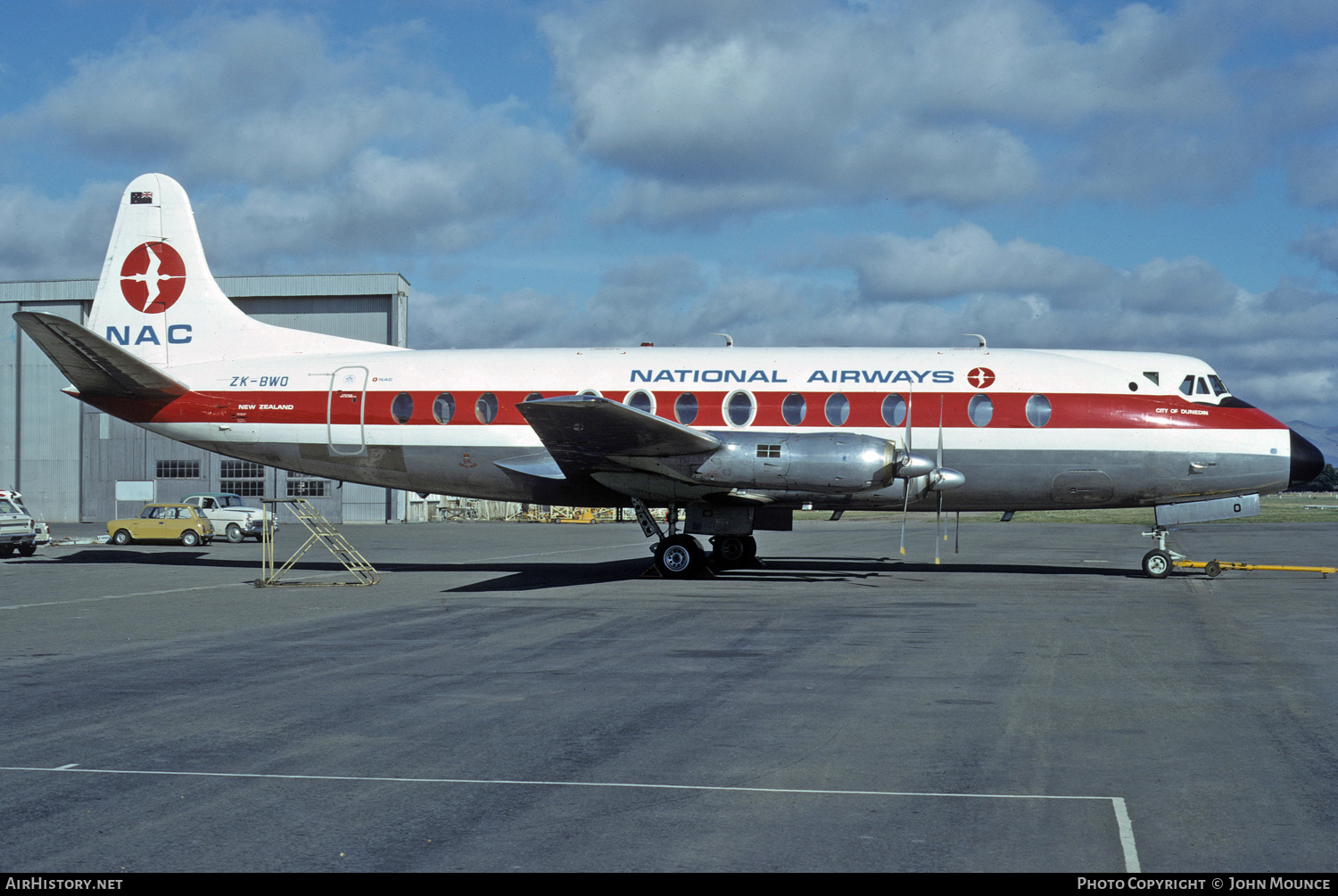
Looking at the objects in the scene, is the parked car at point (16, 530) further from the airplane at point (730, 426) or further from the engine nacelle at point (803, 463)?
the engine nacelle at point (803, 463)

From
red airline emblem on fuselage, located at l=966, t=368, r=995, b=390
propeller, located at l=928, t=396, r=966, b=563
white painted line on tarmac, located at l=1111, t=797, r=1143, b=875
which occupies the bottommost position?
white painted line on tarmac, located at l=1111, t=797, r=1143, b=875

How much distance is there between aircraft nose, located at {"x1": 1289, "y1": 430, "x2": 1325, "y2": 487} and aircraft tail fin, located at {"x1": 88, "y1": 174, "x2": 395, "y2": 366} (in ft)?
62.7

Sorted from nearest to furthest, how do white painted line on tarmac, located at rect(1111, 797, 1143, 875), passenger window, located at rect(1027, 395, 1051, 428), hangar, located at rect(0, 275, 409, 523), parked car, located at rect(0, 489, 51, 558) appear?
white painted line on tarmac, located at rect(1111, 797, 1143, 875), passenger window, located at rect(1027, 395, 1051, 428), parked car, located at rect(0, 489, 51, 558), hangar, located at rect(0, 275, 409, 523)

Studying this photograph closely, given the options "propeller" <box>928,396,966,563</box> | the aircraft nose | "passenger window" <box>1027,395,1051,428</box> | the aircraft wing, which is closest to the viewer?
the aircraft wing

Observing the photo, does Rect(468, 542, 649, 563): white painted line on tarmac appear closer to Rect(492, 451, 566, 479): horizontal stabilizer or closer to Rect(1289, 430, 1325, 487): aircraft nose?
Rect(492, 451, 566, 479): horizontal stabilizer

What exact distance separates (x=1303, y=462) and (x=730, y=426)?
1115cm

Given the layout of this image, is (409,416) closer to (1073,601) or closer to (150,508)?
(1073,601)

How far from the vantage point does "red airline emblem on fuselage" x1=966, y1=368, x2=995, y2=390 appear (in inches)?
844

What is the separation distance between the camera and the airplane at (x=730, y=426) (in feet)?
66.4

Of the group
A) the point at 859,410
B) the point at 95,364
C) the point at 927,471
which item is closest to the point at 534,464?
the point at 859,410

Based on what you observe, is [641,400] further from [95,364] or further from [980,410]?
[95,364]

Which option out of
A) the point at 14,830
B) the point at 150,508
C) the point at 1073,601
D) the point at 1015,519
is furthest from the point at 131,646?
the point at 1015,519

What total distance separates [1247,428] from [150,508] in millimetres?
34434

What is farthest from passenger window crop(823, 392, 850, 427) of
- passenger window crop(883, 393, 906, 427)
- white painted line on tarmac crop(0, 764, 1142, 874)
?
white painted line on tarmac crop(0, 764, 1142, 874)
